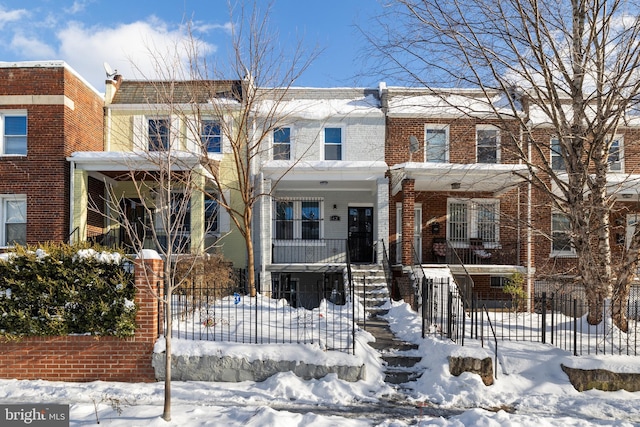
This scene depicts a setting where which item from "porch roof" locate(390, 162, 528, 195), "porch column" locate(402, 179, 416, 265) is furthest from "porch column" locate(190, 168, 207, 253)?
"porch column" locate(402, 179, 416, 265)

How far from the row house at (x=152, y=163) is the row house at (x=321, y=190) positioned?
5.37 feet

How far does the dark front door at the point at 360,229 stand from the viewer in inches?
672

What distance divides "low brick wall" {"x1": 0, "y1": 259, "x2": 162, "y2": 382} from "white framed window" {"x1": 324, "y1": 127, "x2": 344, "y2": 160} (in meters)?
9.58

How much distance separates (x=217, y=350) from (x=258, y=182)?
7.76 meters

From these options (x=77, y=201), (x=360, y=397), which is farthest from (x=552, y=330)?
(x=77, y=201)

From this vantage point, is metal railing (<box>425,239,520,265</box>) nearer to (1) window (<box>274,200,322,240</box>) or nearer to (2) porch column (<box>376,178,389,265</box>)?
(2) porch column (<box>376,178,389,265</box>)

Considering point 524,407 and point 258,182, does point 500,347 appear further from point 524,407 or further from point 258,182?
point 258,182

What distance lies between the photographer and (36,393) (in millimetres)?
7062

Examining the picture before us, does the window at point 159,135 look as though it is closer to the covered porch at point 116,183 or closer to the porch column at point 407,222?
the covered porch at point 116,183

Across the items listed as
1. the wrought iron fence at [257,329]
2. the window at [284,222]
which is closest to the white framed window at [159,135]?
the wrought iron fence at [257,329]

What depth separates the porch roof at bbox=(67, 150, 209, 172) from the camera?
12.9 meters

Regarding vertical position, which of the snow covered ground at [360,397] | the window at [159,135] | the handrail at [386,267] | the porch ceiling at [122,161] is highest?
the window at [159,135]

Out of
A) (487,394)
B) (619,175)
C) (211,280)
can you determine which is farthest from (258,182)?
(619,175)

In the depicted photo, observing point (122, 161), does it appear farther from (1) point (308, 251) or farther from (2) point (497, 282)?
(2) point (497, 282)
